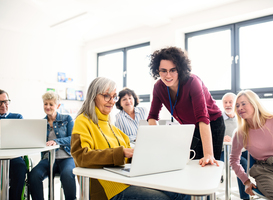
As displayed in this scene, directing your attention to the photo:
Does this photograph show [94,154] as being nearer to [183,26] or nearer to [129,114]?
[129,114]

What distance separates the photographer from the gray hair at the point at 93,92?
4.30 feet

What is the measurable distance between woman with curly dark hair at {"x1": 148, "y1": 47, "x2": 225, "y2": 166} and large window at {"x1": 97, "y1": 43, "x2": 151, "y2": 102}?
10.9 ft

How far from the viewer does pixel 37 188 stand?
209cm

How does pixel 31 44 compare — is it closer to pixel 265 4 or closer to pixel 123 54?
pixel 123 54

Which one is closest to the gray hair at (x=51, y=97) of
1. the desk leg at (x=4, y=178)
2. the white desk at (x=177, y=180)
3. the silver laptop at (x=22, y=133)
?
the silver laptop at (x=22, y=133)

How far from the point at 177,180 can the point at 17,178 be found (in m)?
1.89

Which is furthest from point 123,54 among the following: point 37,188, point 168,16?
point 37,188

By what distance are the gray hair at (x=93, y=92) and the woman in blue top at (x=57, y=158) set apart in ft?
3.38

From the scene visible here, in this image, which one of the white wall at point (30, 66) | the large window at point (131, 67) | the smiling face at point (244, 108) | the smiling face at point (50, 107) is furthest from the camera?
the large window at point (131, 67)

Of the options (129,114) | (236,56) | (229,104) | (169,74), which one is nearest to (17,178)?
(129,114)

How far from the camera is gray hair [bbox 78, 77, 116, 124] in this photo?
131 centimetres

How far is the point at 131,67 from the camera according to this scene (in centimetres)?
552

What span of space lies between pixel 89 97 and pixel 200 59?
136 inches

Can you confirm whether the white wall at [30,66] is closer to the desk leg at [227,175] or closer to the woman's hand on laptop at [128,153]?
the desk leg at [227,175]
